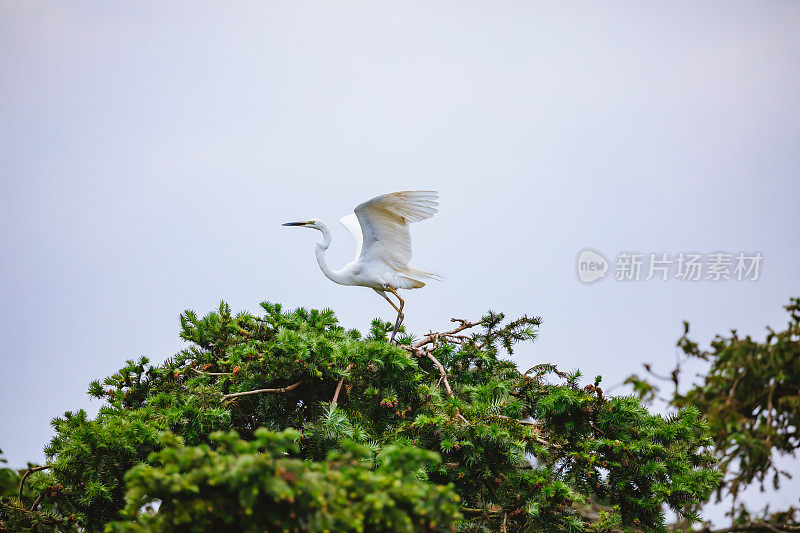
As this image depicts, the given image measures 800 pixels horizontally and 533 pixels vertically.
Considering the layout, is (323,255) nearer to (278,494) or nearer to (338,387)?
(338,387)

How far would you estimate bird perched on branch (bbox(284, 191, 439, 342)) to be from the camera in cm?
543

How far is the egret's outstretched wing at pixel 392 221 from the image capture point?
17.6ft

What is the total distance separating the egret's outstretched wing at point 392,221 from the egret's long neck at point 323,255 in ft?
1.07

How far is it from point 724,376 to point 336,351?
3.13m

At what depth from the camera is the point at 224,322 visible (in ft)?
16.7

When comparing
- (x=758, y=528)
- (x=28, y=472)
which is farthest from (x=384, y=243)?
(x=758, y=528)

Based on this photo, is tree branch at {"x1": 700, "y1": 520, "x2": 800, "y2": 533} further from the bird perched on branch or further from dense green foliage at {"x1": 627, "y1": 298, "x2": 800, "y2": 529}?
the bird perched on branch

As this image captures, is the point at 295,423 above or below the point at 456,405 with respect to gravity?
below

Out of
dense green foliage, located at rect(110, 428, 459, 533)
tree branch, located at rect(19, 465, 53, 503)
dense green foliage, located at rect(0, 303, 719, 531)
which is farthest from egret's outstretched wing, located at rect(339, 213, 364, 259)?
dense green foliage, located at rect(110, 428, 459, 533)

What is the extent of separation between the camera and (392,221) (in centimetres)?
573

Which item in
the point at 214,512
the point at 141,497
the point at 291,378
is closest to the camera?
the point at 214,512

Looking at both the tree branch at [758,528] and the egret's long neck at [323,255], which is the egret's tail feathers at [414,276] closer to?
the egret's long neck at [323,255]

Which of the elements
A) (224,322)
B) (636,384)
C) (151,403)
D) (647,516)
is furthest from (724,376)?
(151,403)

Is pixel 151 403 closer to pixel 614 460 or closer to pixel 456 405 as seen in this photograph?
pixel 456 405
